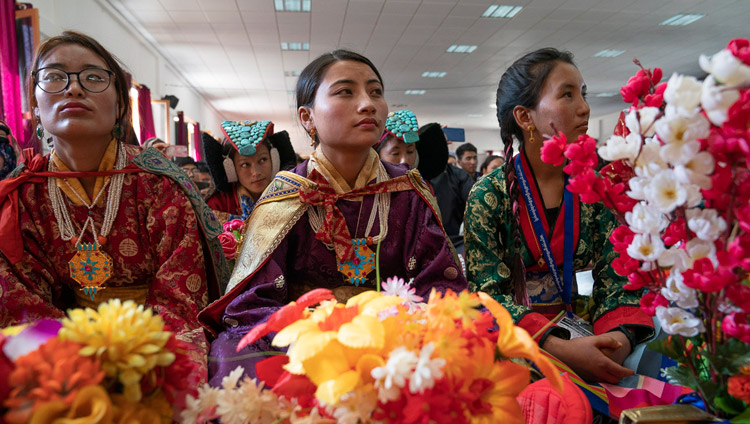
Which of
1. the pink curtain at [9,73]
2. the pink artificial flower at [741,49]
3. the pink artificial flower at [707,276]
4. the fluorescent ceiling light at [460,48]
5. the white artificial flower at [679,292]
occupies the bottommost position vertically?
the white artificial flower at [679,292]

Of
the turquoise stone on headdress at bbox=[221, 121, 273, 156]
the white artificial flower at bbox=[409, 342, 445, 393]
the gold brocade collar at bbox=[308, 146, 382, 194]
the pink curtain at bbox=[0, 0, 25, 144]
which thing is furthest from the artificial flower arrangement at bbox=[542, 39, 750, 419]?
the pink curtain at bbox=[0, 0, 25, 144]

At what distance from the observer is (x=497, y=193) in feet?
5.65

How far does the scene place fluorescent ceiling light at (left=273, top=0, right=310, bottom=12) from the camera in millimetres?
7449

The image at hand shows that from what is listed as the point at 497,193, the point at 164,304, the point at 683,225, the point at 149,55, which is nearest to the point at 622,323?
the point at 497,193

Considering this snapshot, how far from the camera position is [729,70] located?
0.56 m

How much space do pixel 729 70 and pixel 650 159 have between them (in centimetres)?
16

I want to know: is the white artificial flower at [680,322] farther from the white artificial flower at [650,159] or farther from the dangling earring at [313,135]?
the dangling earring at [313,135]

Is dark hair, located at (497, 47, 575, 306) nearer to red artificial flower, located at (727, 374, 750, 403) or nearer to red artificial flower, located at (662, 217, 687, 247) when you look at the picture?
red artificial flower, located at (662, 217, 687, 247)

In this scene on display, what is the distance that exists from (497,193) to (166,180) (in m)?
1.13

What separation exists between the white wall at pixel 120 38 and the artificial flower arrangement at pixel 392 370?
4117 mm

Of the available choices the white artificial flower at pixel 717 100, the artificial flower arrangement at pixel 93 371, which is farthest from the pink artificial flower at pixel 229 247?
the white artificial flower at pixel 717 100

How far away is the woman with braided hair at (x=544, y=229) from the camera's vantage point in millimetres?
1617

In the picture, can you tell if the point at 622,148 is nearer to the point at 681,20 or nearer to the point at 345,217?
the point at 345,217

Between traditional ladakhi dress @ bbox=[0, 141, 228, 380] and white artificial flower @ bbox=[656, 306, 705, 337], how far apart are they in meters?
1.11
